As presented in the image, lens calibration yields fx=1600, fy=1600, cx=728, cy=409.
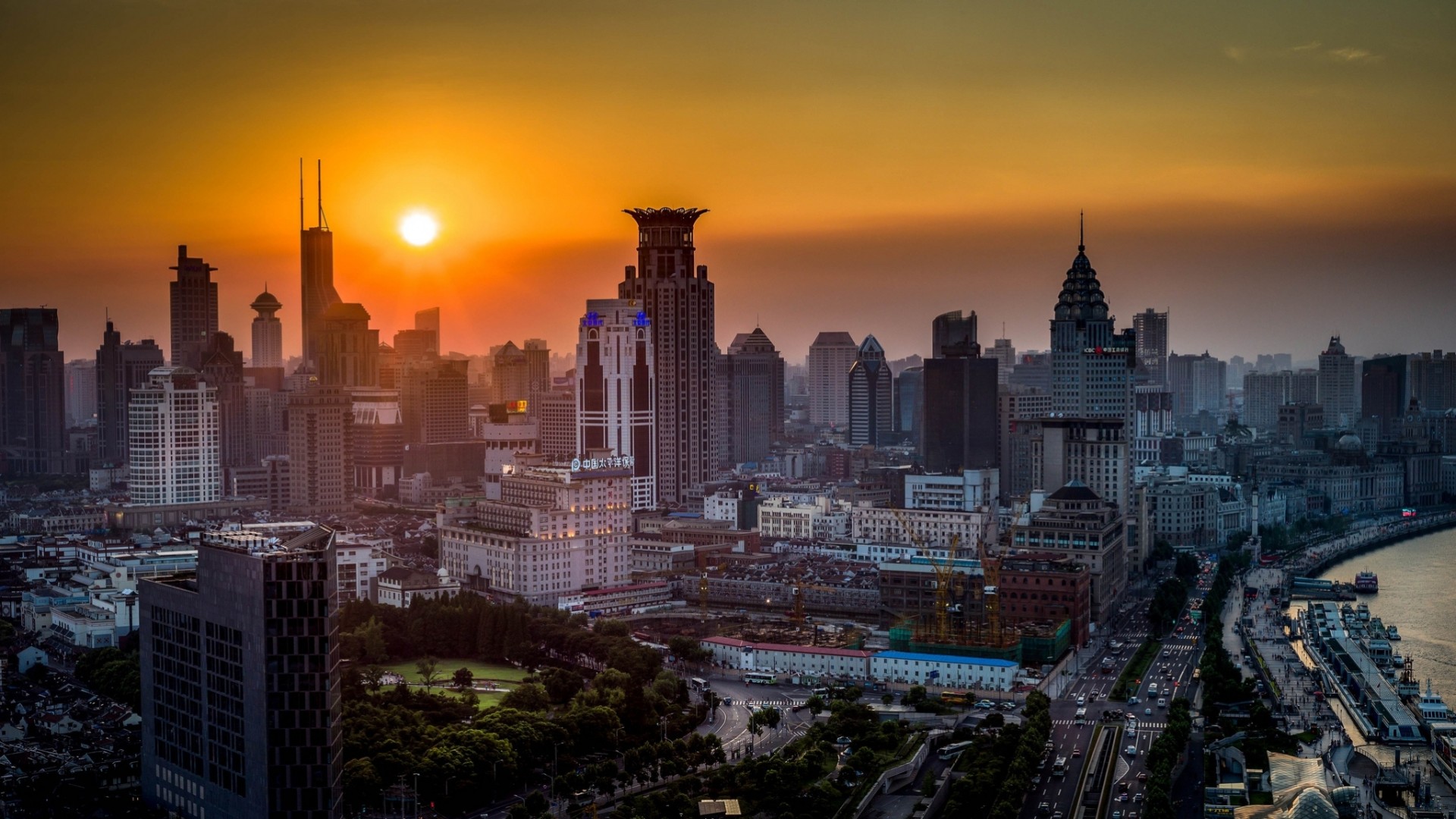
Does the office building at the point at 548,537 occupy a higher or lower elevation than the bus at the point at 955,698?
higher

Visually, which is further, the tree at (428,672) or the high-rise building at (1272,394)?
the high-rise building at (1272,394)

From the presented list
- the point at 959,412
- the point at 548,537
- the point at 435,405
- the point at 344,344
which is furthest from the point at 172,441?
the point at 959,412

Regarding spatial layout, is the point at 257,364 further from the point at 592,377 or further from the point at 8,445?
the point at 592,377

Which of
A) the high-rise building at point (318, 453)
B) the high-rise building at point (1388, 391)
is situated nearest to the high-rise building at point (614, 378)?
the high-rise building at point (318, 453)

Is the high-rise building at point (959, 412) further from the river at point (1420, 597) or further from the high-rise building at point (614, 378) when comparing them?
the river at point (1420, 597)

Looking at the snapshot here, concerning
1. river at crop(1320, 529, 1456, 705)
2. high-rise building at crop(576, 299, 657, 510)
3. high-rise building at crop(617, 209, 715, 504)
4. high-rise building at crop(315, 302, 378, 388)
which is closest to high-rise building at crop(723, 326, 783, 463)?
high-rise building at crop(315, 302, 378, 388)

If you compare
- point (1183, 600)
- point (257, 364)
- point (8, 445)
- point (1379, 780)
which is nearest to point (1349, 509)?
point (1183, 600)
